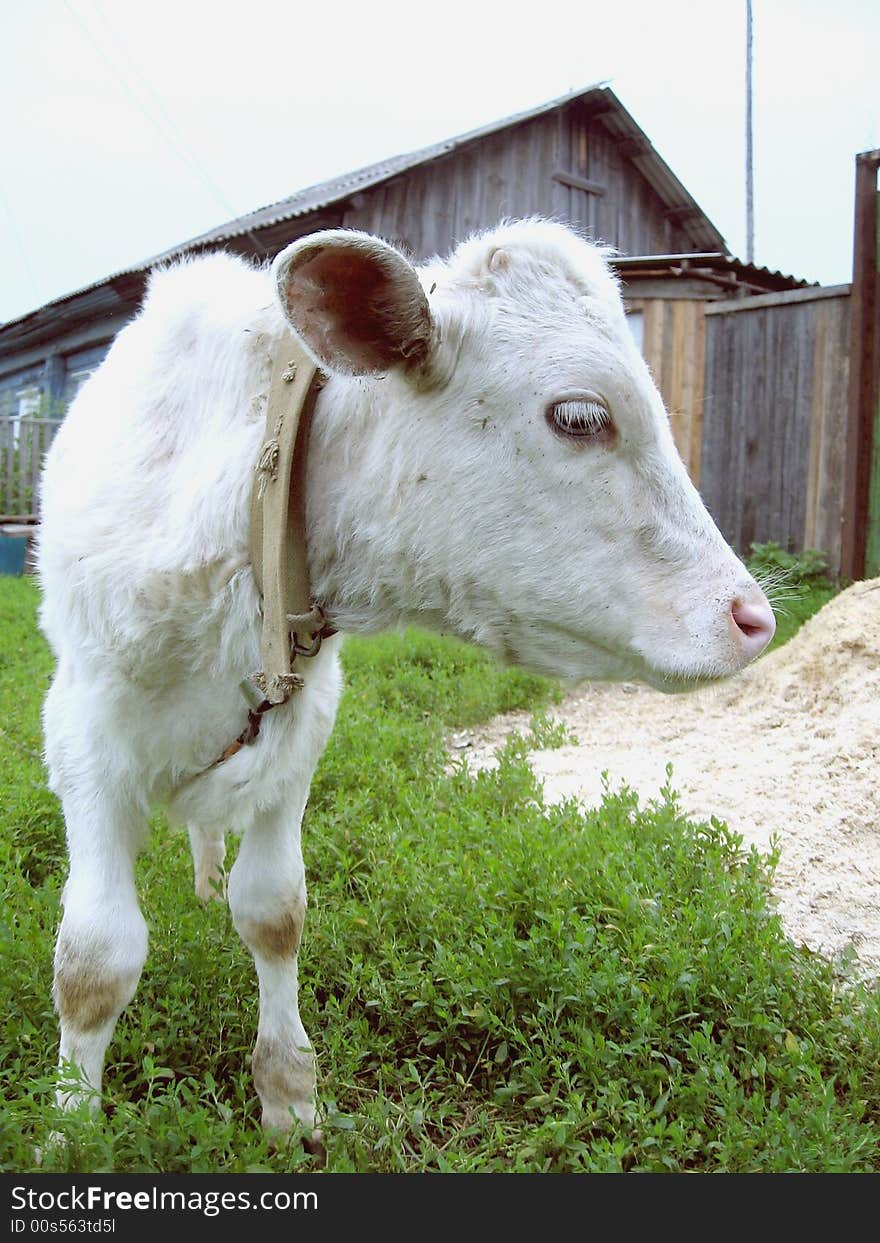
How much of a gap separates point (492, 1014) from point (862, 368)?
19.3 ft

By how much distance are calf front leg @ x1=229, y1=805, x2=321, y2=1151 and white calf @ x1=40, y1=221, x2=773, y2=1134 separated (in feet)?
0.05

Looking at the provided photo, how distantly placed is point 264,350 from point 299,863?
4.34ft

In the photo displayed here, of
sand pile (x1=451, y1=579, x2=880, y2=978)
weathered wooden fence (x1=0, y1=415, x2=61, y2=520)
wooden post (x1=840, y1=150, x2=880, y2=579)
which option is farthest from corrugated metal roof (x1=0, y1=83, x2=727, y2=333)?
sand pile (x1=451, y1=579, x2=880, y2=978)

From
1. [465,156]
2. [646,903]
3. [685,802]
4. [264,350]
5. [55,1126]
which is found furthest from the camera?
[465,156]

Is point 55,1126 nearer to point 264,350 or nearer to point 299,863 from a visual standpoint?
A: point 299,863

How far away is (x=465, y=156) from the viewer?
14.1 meters

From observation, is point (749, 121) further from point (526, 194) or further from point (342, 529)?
point (526, 194)

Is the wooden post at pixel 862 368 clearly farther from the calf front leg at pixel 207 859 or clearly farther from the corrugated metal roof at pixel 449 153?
the corrugated metal roof at pixel 449 153

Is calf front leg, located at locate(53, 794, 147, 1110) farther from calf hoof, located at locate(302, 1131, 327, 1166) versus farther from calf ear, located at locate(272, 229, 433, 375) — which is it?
calf ear, located at locate(272, 229, 433, 375)

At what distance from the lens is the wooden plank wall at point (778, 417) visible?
9039 millimetres

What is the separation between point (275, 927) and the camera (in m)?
2.63

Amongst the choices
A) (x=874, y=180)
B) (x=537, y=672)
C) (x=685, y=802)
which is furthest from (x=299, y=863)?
(x=874, y=180)

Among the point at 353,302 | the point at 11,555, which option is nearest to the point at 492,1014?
the point at 353,302

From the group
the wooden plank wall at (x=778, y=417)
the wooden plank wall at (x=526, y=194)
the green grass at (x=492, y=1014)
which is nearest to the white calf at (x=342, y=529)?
the green grass at (x=492, y=1014)
